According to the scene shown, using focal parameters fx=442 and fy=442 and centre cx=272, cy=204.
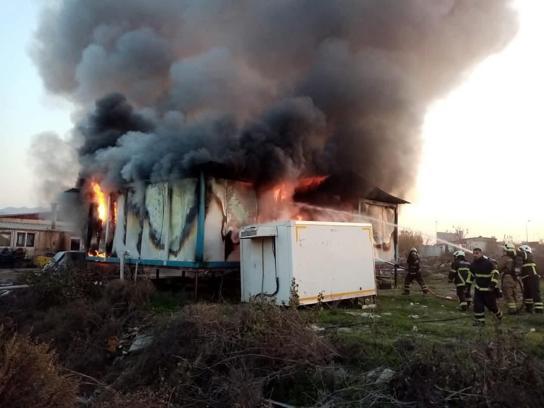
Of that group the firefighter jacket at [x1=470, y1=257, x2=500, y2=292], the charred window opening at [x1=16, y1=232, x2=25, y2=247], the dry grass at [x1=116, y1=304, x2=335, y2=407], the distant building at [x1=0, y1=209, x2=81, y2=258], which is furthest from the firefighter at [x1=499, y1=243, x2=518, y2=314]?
the charred window opening at [x1=16, y1=232, x2=25, y2=247]

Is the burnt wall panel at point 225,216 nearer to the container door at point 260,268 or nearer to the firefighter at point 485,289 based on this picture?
the container door at point 260,268

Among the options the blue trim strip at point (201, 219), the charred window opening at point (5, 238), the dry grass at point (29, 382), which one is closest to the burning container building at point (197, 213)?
the blue trim strip at point (201, 219)

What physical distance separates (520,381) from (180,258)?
8911 mm

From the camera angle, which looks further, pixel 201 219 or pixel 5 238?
pixel 5 238

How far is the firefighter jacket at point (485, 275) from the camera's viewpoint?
27.2ft

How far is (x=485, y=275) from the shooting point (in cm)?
837

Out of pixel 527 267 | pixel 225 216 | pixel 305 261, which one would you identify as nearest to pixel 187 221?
pixel 225 216

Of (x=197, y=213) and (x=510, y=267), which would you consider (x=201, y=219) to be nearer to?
(x=197, y=213)

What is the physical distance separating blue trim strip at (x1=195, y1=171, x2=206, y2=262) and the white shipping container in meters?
1.60

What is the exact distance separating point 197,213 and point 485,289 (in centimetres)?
682

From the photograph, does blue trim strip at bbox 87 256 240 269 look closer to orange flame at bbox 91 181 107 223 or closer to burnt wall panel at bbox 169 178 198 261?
burnt wall panel at bbox 169 178 198 261

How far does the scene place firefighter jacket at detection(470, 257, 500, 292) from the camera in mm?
8289

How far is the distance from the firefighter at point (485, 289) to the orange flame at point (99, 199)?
1122cm

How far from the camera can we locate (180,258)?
11.5 meters
